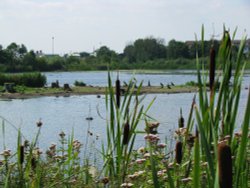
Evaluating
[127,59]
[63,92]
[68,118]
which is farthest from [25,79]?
[127,59]

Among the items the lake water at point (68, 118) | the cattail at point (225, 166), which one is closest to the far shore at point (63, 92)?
the lake water at point (68, 118)

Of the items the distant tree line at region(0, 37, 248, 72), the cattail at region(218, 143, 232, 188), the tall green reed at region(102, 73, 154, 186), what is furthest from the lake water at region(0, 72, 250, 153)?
the distant tree line at region(0, 37, 248, 72)

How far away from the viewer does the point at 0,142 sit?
11102mm

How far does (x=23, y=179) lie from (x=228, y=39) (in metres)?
1.55

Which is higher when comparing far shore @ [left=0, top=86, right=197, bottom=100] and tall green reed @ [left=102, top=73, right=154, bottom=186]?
tall green reed @ [left=102, top=73, right=154, bottom=186]

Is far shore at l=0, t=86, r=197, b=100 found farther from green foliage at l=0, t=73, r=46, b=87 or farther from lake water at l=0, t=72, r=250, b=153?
lake water at l=0, t=72, r=250, b=153

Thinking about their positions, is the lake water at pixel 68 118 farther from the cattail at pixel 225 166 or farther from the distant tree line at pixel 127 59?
the distant tree line at pixel 127 59

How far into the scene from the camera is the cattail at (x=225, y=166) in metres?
1.32

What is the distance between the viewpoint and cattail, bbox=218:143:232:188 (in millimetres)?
1319

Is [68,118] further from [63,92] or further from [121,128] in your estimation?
[63,92]

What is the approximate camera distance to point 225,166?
4.35ft

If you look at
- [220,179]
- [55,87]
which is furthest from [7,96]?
[220,179]

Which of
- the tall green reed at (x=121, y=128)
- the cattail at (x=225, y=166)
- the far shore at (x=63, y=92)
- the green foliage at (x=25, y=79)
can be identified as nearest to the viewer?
the cattail at (x=225, y=166)

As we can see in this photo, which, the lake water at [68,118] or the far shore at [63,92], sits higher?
the lake water at [68,118]
